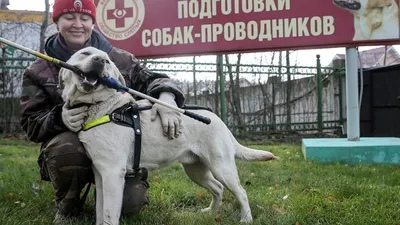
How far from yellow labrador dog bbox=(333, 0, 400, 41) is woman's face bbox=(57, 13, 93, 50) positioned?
12.6 feet

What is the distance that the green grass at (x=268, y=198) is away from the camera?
2.58 metres

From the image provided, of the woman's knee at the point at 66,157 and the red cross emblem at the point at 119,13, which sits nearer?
the woman's knee at the point at 66,157

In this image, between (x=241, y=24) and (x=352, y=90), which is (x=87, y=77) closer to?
(x=241, y=24)

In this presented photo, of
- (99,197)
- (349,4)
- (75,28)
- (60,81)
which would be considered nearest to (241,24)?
(349,4)

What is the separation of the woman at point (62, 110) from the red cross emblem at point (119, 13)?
11.0ft

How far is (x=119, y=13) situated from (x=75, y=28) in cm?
356

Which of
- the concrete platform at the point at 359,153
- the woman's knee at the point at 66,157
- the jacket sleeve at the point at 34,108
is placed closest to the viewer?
the woman's knee at the point at 66,157

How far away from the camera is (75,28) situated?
2.58 m

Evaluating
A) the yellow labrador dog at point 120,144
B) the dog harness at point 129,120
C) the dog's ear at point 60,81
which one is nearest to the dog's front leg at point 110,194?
the yellow labrador dog at point 120,144

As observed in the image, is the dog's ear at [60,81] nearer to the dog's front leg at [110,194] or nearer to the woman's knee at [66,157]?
the woman's knee at [66,157]

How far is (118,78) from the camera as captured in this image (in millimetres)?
2395

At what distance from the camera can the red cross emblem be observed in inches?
235

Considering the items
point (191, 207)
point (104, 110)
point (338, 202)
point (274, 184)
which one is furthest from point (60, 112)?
point (274, 184)

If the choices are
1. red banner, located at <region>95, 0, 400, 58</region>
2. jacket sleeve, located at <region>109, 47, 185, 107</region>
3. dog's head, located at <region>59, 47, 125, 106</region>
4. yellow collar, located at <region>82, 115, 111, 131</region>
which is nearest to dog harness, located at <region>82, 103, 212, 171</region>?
yellow collar, located at <region>82, 115, 111, 131</region>
